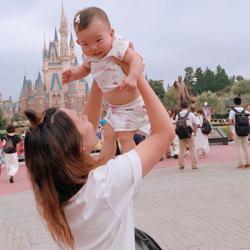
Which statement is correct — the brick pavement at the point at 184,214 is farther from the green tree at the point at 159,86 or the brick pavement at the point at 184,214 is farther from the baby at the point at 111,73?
the green tree at the point at 159,86

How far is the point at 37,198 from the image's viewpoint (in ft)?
5.97

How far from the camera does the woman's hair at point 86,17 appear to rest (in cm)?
234

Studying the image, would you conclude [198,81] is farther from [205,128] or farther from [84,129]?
[84,129]

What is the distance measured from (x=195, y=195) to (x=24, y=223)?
2943 mm

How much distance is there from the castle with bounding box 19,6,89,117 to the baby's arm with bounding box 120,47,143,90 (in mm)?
94490

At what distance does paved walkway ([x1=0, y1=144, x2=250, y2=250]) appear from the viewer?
5164mm

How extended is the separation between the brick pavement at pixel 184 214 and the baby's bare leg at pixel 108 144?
2.24 metres

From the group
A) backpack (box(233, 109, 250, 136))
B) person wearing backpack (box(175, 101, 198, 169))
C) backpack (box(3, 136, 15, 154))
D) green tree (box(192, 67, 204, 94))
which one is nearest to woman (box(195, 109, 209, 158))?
person wearing backpack (box(175, 101, 198, 169))

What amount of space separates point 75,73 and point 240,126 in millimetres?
8216

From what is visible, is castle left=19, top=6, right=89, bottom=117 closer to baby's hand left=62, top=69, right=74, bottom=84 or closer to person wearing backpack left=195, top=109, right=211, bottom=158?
person wearing backpack left=195, top=109, right=211, bottom=158

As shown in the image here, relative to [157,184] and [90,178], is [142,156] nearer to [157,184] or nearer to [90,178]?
[90,178]

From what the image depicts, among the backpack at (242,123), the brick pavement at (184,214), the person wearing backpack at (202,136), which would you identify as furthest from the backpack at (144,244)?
the person wearing backpack at (202,136)

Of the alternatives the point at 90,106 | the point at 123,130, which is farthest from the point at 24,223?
the point at 90,106

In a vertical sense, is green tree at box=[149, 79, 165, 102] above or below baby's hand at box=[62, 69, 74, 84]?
above
